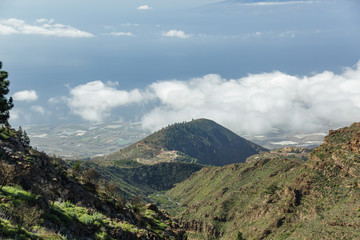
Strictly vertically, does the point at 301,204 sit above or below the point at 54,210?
below

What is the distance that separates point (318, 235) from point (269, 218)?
2957 cm

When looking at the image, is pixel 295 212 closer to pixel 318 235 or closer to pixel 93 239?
pixel 318 235

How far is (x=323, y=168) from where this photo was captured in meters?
99.3

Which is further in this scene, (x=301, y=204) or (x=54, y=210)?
(x=301, y=204)

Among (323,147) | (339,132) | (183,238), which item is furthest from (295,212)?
(183,238)

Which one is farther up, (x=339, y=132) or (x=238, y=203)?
(x=339, y=132)

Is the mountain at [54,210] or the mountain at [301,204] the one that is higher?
the mountain at [54,210]

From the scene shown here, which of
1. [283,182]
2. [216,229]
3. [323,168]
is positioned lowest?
[216,229]

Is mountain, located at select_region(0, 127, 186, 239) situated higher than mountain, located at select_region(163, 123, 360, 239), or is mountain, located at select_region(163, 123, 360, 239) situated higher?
mountain, located at select_region(0, 127, 186, 239)

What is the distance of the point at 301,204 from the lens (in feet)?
→ 305

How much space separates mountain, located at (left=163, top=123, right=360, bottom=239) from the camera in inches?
2963

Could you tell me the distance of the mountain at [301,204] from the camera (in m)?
75.2

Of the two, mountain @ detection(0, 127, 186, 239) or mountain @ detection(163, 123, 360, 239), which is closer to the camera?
mountain @ detection(0, 127, 186, 239)

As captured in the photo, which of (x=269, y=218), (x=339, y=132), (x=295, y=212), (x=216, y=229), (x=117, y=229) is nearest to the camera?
(x=117, y=229)
